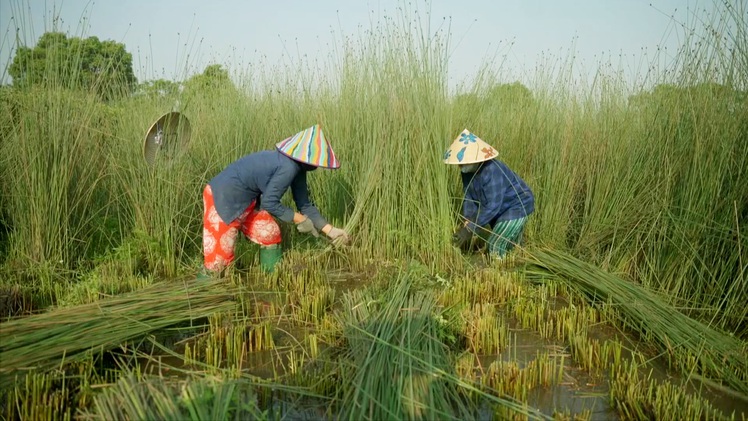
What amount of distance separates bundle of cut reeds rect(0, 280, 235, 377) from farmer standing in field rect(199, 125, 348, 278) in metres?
0.65

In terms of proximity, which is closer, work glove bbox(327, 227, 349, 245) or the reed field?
the reed field

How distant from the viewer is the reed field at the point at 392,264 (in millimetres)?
2318

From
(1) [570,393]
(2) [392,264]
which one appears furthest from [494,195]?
(1) [570,393]

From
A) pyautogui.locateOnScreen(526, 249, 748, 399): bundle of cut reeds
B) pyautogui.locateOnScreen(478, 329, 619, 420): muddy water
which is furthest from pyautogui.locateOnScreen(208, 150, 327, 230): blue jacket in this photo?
pyautogui.locateOnScreen(526, 249, 748, 399): bundle of cut reeds

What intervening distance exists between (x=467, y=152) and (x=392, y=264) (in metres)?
1.06

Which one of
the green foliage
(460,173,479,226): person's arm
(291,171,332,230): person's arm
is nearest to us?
the green foliage

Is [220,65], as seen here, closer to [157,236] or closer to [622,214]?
[157,236]

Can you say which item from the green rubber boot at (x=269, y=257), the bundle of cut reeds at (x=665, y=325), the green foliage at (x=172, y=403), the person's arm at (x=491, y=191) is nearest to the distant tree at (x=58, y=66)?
the green rubber boot at (x=269, y=257)

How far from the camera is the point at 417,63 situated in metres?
4.29

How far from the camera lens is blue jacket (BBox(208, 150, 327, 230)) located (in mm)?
3713

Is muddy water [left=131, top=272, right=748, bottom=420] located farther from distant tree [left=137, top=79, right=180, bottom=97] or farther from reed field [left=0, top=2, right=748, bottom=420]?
distant tree [left=137, top=79, right=180, bottom=97]

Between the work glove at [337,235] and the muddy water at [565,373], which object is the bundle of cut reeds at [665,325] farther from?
the work glove at [337,235]

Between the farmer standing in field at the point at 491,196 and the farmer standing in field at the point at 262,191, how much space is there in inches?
43.3

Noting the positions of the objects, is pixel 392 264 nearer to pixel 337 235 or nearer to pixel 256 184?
pixel 337 235
